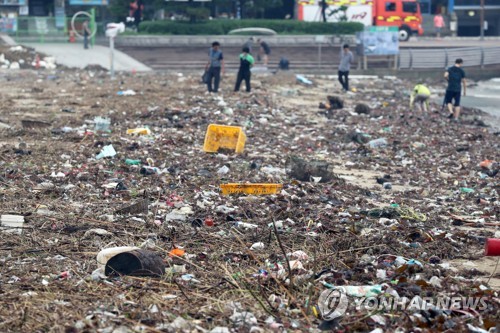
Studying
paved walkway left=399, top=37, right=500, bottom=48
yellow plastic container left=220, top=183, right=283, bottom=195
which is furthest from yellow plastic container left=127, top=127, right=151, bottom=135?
paved walkway left=399, top=37, right=500, bottom=48

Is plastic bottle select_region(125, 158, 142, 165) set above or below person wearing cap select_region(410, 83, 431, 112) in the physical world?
above

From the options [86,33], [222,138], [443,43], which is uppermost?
[86,33]

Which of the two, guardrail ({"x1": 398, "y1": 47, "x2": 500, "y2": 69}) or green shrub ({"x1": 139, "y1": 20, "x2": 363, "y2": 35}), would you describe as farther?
green shrub ({"x1": 139, "y1": 20, "x2": 363, "y2": 35})

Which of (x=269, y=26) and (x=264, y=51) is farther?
(x=269, y=26)

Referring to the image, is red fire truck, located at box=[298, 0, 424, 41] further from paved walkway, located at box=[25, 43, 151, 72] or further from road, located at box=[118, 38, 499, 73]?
paved walkway, located at box=[25, 43, 151, 72]

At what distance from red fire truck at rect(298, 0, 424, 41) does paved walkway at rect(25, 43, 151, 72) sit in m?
10.5

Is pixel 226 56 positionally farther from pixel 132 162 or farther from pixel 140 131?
pixel 132 162

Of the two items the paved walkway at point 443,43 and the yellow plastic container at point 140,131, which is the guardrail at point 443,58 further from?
the yellow plastic container at point 140,131

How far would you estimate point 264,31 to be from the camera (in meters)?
37.6

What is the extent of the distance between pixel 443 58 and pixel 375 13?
37.7ft
